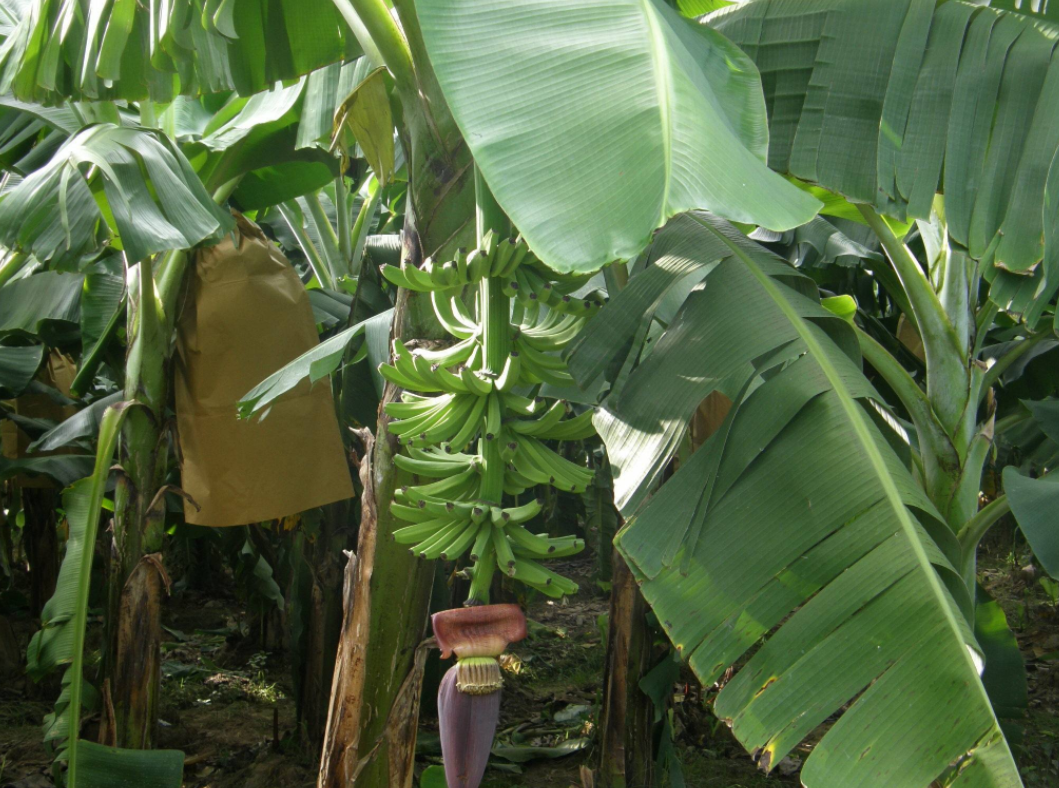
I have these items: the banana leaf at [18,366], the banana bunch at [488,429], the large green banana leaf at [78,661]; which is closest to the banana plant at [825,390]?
the banana bunch at [488,429]

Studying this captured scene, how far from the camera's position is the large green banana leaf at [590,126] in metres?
0.74

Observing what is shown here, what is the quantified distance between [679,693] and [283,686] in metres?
1.97

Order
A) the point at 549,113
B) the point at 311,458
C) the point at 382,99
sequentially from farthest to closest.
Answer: the point at 311,458, the point at 382,99, the point at 549,113

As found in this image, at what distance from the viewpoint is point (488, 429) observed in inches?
42.9

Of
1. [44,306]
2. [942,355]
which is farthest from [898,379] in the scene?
[44,306]

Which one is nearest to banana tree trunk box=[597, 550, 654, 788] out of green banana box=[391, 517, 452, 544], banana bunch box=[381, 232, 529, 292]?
green banana box=[391, 517, 452, 544]

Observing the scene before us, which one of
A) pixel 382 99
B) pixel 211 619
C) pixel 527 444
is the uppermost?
pixel 382 99

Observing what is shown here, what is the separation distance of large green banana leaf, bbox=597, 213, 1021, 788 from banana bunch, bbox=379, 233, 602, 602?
14 centimetres

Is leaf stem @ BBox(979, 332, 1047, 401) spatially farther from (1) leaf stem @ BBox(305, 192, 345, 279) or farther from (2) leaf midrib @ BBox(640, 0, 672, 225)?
(1) leaf stem @ BBox(305, 192, 345, 279)

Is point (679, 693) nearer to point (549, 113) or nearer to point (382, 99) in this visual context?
point (382, 99)

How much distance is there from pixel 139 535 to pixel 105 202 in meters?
0.94

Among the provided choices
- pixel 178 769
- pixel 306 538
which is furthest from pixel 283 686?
pixel 178 769

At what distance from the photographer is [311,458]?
212 centimetres

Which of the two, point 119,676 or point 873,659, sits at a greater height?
point 873,659
